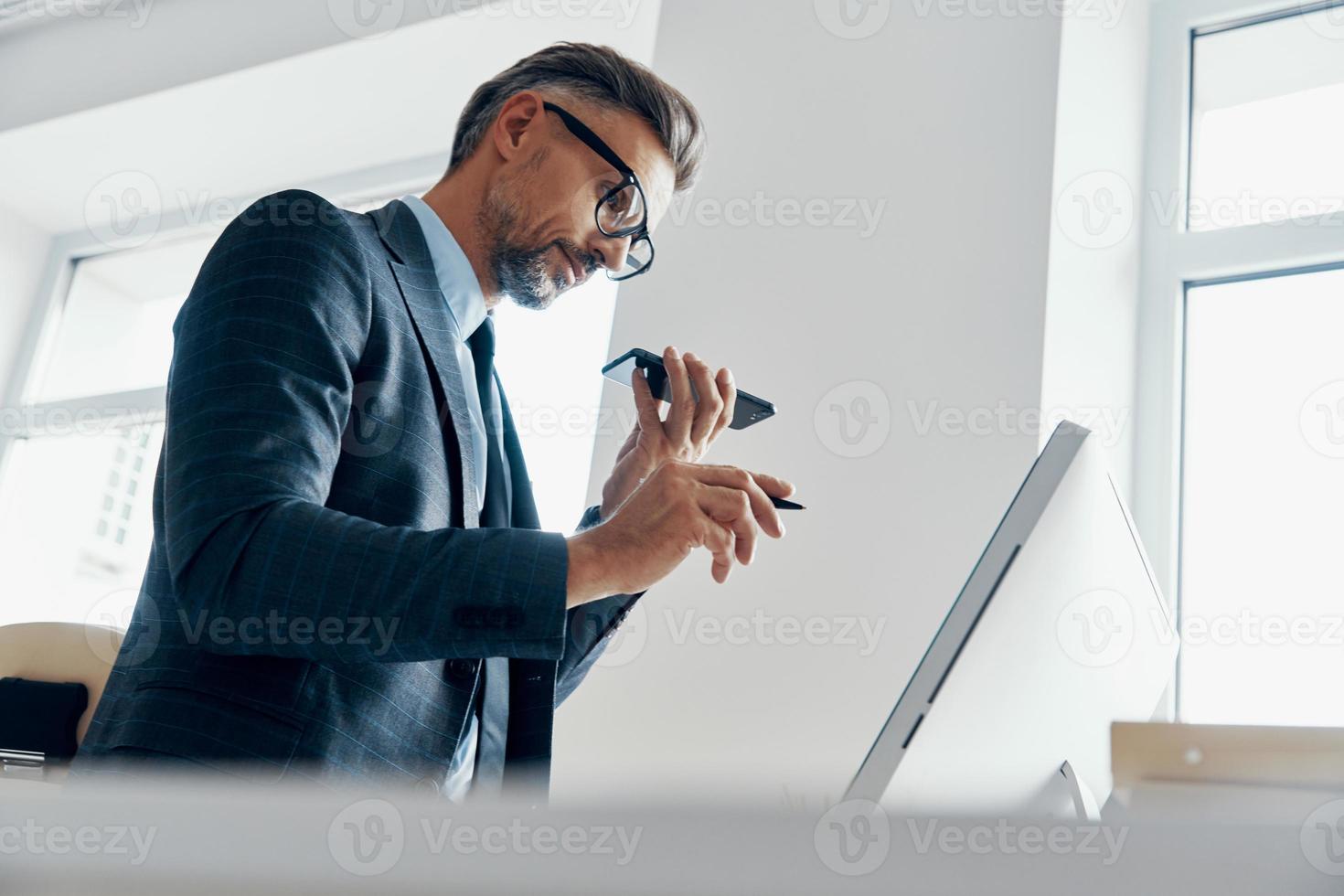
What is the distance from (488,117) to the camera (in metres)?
1.58

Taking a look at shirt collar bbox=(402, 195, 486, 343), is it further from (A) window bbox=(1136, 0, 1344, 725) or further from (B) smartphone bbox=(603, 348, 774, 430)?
(A) window bbox=(1136, 0, 1344, 725)

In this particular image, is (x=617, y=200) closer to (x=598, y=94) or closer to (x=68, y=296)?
(x=598, y=94)

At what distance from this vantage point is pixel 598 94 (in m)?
1.57

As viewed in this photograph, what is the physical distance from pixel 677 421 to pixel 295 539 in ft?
1.94

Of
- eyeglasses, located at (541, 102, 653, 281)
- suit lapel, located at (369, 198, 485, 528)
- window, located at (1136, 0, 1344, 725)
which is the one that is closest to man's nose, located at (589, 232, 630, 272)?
eyeglasses, located at (541, 102, 653, 281)

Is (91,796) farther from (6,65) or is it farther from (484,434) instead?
(6,65)

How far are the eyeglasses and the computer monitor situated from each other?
0.80 metres

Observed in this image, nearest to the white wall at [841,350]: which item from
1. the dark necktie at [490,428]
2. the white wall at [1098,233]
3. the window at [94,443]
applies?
the white wall at [1098,233]

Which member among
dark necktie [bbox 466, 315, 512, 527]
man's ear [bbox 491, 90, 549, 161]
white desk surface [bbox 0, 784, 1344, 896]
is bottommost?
white desk surface [bbox 0, 784, 1344, 896]

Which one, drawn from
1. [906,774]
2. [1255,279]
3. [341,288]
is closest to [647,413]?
[341,288]

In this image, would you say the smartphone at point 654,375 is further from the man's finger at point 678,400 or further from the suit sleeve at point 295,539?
the suit sleeve at point 295,539

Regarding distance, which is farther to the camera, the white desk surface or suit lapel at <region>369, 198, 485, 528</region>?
suit lapel at <region>369, 198, 485, 528</region>

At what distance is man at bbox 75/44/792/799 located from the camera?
96 centimetres

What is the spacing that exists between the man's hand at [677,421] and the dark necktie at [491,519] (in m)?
0.16
